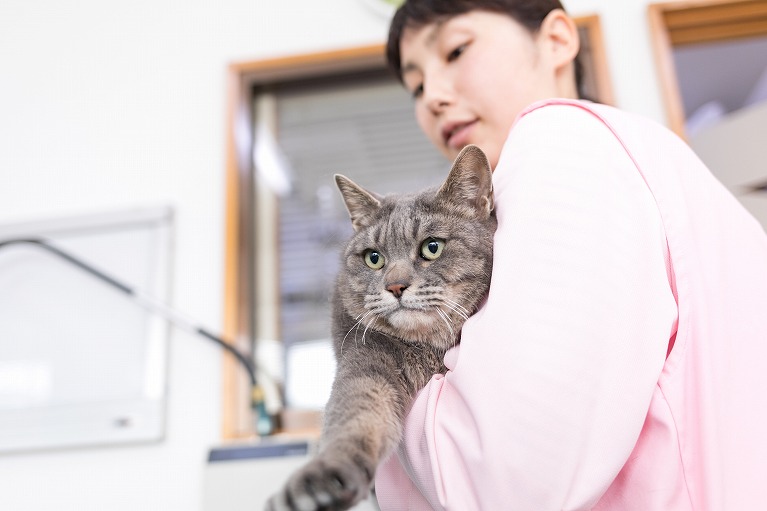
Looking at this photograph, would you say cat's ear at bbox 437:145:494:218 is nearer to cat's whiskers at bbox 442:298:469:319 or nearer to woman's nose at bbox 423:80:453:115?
cat's whiskers at bbox 442:298:469:319

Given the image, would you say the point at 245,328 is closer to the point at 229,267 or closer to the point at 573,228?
the point at 229,267

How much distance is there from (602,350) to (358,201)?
22.7 inches

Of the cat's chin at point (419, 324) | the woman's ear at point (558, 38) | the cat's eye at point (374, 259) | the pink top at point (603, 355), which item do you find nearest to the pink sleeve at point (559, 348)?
the pink top at point (603, 355)

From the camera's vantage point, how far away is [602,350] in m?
0.55

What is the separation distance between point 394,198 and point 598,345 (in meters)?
0.56

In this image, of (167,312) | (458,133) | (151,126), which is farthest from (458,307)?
(151,126)

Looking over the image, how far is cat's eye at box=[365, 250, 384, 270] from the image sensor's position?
0.94 m

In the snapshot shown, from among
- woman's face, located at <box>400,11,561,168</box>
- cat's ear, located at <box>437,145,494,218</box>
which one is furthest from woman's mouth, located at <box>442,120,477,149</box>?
cat's ear, located at <box>437,145,494,218</box>

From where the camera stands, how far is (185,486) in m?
1.96

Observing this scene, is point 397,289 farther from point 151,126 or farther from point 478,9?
point 151,126

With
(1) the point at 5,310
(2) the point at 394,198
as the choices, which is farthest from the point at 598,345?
(1) the point at 5,310

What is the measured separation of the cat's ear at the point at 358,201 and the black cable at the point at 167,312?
1062 mm

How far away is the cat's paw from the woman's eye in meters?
0.79

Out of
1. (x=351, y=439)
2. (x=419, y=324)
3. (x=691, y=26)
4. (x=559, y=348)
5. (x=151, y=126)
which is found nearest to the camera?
(x=559, y=348)
